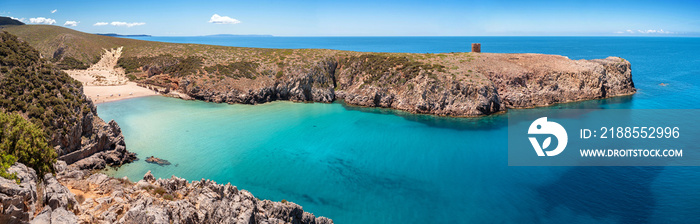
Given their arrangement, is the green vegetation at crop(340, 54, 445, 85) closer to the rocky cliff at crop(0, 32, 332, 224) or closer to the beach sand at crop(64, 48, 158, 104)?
the beach sand at crop(64, 48, 158, 104)

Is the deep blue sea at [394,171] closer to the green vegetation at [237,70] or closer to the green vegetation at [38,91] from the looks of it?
the green vegetation at [38,91]

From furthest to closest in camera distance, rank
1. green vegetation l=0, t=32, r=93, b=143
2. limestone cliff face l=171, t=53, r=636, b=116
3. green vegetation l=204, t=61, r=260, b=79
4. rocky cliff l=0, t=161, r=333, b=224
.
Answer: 1. green vegetation l=204, t=61, r=260, b=79
2. limestone cliff face l=171, t=53, r=636, b=116
3. green vegetation l=0, t=32, r=93, b=143
4. rocky cliff l=0, t=161, r=333, b=224

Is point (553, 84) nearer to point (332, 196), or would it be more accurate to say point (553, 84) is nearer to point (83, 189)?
point (332, 196)

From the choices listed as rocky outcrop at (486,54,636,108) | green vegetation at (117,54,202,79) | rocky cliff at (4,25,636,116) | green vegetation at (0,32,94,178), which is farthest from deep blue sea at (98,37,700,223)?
green vegetation at (117,54,202,79)

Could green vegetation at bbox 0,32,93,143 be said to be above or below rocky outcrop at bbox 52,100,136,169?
above

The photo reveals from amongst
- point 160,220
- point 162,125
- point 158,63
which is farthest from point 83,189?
point 158,63

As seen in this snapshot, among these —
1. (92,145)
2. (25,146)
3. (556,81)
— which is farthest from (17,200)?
(556,81)
